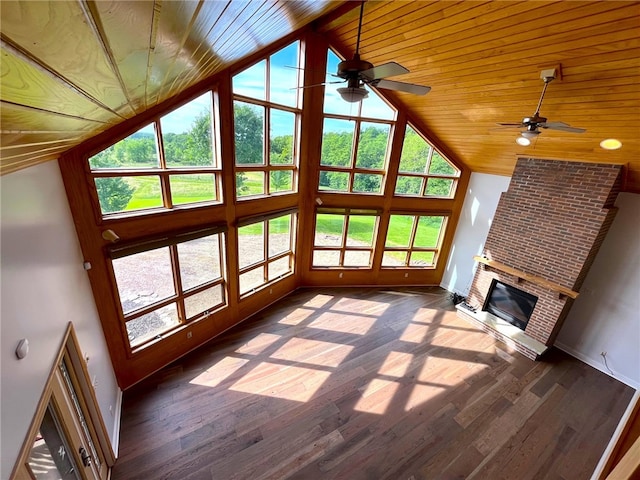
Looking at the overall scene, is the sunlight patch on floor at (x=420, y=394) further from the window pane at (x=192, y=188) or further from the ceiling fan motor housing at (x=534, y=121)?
the window pane at (x=192, y=188)

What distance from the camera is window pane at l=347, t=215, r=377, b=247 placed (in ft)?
21.0

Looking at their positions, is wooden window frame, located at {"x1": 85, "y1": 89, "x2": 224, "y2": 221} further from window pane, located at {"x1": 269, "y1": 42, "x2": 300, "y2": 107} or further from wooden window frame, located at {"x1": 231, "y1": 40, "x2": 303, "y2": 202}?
window pane, located at {"x1": 269, "y1": 42, "x2": 300, "y2": 107}

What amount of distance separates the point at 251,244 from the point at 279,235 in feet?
2.36

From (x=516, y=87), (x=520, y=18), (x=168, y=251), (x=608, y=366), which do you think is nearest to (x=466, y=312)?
(x=608, y=366)

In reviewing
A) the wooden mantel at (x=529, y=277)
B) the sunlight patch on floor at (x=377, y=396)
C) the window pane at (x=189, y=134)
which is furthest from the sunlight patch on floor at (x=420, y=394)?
the window pane at (x=189, y=134)

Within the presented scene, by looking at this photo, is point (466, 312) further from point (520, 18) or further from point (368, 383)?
point (520, 18)

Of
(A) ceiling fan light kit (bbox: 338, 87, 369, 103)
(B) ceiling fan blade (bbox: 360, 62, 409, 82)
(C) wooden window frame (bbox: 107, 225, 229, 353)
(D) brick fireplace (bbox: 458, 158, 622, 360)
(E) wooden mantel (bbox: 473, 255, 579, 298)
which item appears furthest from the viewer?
(E) wooden mantel (bbox: 473, 255, 579, 298)

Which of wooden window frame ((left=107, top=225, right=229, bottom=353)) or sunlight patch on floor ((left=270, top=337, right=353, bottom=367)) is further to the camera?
sunlight patch on floor ((left=270, top=337, right=353, bottom=367))

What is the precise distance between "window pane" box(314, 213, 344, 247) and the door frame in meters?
4.43

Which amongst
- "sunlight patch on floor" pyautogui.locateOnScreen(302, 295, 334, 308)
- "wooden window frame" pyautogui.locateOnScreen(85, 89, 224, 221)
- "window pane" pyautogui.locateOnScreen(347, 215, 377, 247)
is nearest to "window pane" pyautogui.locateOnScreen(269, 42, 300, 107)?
"wooden window frame" pyautogui.locateOnScreen(85, 89, 224, 221)

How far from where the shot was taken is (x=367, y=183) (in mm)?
6035

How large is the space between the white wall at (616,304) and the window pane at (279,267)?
5526mm

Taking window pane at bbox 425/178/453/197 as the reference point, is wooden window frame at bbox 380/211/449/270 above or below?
below

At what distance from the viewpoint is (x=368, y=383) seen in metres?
4.12
